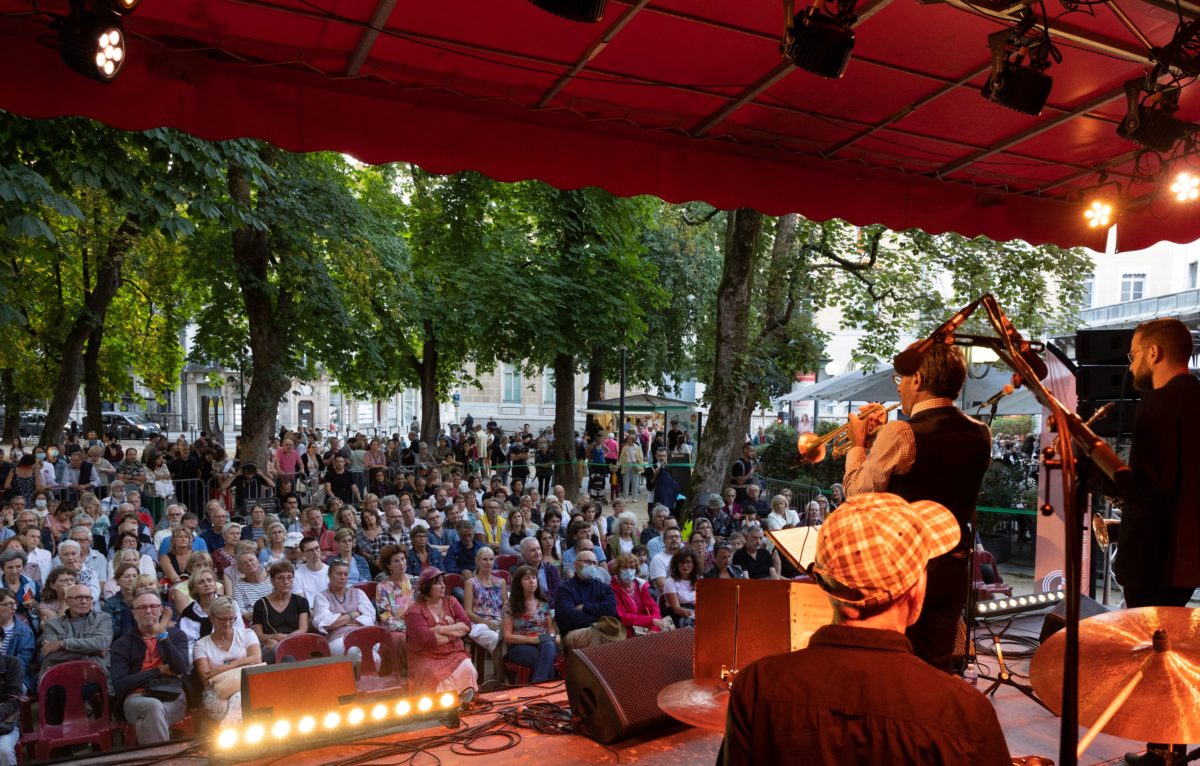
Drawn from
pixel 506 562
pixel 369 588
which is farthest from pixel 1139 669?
pixel 506 562

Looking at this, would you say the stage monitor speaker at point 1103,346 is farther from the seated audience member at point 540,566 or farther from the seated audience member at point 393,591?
the seated audience member at point 393,591

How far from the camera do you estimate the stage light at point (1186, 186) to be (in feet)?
15.8

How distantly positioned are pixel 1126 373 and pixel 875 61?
Result: 2.79 m

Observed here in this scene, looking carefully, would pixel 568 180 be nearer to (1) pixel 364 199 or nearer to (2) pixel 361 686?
(2) pixel 361 686

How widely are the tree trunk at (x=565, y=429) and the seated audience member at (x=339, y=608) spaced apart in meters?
9.22

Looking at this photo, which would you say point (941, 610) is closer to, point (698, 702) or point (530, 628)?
point (698, 702)

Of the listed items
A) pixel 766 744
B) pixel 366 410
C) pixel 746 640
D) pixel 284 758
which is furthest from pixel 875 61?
pixel 366 410

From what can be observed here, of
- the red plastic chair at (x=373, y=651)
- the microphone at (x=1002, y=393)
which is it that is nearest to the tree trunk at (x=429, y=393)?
the red plastic chair at (x=373, y=651)

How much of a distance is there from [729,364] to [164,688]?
7780mm

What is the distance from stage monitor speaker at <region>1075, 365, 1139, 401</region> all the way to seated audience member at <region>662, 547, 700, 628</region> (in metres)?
3.50

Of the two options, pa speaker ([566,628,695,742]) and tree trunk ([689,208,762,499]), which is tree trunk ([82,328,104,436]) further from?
pa speaker ([566,628,695,742])

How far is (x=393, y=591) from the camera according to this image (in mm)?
7117

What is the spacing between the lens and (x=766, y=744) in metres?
1.39

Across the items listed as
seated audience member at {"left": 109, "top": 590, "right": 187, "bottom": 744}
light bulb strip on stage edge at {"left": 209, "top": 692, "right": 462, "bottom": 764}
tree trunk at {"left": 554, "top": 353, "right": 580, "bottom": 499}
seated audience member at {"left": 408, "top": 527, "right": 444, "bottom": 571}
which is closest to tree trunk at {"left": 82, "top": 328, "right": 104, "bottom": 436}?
tree trunk at {"left": 554, "top": 353, "right": 580, "bottom": 499}
